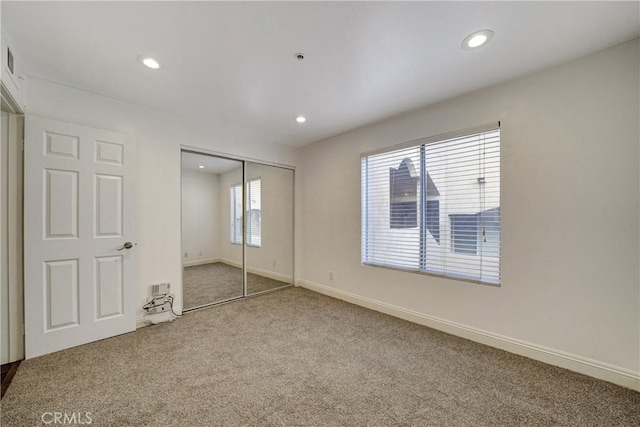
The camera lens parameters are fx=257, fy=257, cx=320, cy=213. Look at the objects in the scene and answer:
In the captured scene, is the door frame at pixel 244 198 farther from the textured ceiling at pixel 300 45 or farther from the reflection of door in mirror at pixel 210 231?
the textured ceiling at pixel 300 45

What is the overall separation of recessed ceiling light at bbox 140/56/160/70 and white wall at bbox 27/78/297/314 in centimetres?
95

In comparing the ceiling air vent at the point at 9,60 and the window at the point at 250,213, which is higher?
the ceiling air vent at the point at 9,60

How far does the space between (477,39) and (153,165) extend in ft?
11.0

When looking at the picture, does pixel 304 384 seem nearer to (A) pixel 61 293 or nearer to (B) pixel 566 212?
(A) pixel 61 293

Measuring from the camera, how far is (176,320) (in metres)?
3.04

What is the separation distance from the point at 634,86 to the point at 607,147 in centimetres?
43

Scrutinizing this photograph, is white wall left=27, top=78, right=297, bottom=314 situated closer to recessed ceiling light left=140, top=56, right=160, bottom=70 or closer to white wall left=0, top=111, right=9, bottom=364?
white wall left=0, top=111, right=9, bottom=364

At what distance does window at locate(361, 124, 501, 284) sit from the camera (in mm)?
2523

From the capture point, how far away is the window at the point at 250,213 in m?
3.99

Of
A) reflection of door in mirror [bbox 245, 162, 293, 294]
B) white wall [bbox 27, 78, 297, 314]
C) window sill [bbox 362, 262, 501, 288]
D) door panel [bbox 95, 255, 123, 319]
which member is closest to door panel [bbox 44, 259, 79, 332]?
door panel [bbox 95, 255, 123, 319]

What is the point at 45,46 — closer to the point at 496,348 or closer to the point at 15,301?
the point at 15,301

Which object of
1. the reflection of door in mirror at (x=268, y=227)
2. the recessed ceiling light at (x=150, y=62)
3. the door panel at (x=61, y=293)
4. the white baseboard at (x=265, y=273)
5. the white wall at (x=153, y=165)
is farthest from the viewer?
the reflection of door in mirror at (x=268, y=227)

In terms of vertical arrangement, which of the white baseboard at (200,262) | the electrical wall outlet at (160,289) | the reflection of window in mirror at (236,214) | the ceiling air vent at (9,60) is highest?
the ceiling air vent at (9,60)

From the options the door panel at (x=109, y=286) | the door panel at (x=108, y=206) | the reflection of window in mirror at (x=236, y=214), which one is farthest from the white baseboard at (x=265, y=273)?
the door panel at (x=108, y=206)
